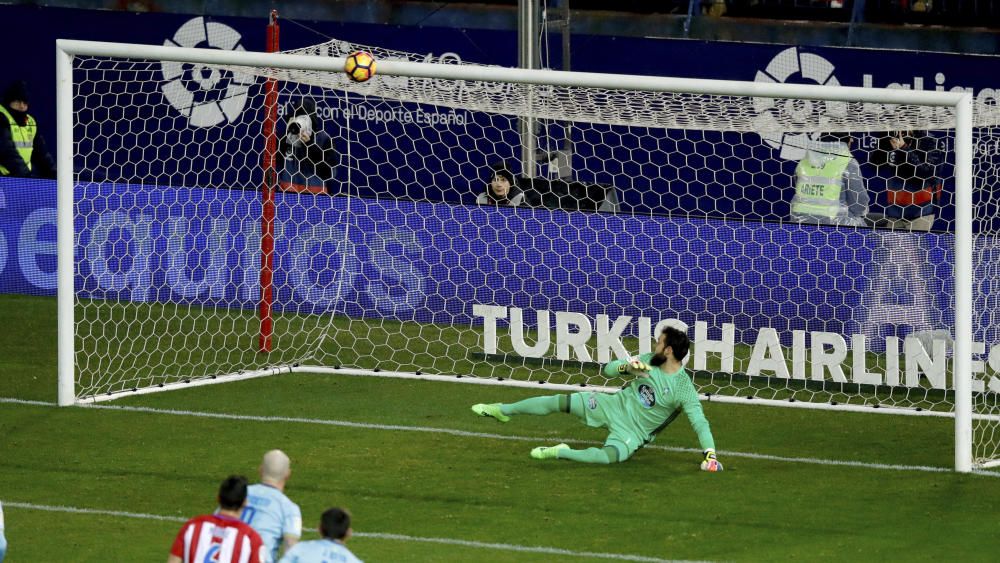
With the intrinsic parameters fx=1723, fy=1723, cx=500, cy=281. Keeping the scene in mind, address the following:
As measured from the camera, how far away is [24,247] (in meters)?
17.9

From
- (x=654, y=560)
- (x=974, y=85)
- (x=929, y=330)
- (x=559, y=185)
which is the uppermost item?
(x=974, y=85)

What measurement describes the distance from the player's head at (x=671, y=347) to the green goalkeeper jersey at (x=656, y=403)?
8 centimetres

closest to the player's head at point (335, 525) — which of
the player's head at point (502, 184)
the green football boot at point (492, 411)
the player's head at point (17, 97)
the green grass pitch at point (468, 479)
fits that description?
the green grass pitch at point (468, 479)

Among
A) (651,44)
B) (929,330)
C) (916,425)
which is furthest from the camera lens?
(651,44)

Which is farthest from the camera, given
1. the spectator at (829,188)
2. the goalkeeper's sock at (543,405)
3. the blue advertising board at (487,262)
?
the spectator at (829,188)

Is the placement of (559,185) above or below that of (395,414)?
above

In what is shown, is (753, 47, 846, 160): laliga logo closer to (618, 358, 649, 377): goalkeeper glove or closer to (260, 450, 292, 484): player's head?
(618, 358, 649, 377): goalkeeper glove

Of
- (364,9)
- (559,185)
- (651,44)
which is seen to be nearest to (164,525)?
(559,185)

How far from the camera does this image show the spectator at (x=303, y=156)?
53.7 feet

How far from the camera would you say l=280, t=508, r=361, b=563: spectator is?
6.67 meters

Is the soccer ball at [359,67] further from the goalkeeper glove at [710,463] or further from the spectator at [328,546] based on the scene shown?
the spectator at [328,546]

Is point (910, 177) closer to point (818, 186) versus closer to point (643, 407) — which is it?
point (818, 186)

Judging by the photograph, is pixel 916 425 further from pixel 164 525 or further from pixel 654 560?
pixel 164 525

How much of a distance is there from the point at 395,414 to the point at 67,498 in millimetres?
3228
